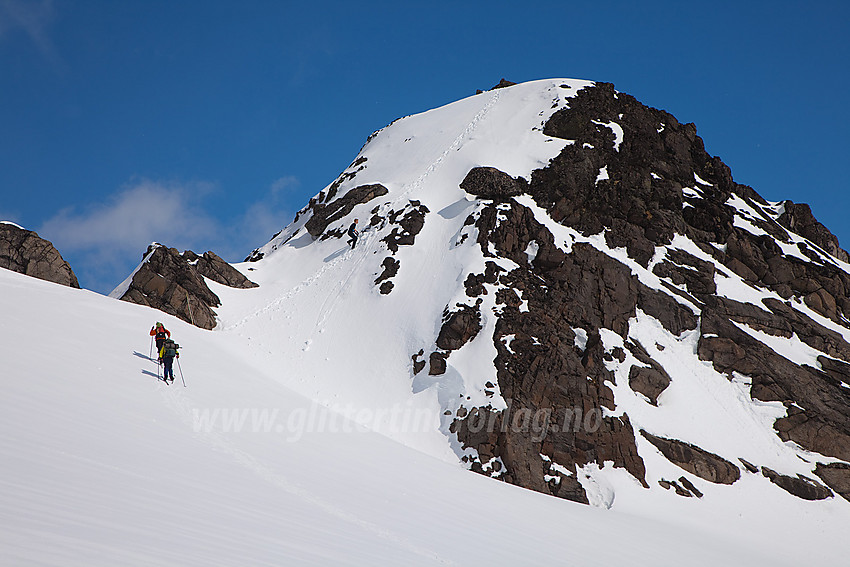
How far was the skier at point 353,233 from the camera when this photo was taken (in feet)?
129

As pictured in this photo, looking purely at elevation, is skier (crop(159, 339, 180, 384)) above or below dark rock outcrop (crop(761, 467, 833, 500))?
below

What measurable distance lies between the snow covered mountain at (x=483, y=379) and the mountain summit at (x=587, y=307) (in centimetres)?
13

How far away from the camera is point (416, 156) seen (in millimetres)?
47906

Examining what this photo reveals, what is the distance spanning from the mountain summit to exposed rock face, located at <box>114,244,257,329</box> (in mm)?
2241

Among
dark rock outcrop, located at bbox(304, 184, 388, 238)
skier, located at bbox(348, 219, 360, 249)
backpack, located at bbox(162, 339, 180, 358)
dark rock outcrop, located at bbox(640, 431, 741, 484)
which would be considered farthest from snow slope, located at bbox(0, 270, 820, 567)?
dark rock outcrop, located at bbox(304, 184, 388, 238)

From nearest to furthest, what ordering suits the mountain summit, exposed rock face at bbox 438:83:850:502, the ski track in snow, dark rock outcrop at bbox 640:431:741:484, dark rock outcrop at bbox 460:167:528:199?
the ski track in snow → dark rock outcrop at bbox 640:431:741:484 → exposed rock face at bbox 438:83:850:502 → the mountain summit → dark rock outcrop at bbox 460:167:528:199

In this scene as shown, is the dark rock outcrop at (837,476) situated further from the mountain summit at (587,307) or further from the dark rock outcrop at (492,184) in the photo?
the dark rock outcrop at (492,184)

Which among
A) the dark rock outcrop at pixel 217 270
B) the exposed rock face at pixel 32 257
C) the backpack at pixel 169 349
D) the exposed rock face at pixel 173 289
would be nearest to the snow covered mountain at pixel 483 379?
the backpack at pixel 169 349

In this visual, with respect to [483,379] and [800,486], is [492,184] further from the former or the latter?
[800,486]

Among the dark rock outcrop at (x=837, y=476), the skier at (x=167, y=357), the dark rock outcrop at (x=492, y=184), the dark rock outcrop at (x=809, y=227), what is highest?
the dark rock outcrop at (x=809, y=227)

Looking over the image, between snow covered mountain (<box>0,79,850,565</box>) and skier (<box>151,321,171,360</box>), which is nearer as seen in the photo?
snow covered mountain (<box>0,79,850,565</box>)

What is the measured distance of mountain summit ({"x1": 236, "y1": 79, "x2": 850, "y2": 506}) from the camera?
26000mm

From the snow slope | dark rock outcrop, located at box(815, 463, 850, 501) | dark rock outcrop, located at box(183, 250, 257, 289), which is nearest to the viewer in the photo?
the snow slope

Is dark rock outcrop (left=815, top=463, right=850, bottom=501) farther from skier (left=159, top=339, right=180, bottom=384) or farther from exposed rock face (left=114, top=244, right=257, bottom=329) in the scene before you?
exposed rock face (left=114, top=244, right=257, bottom=329)
